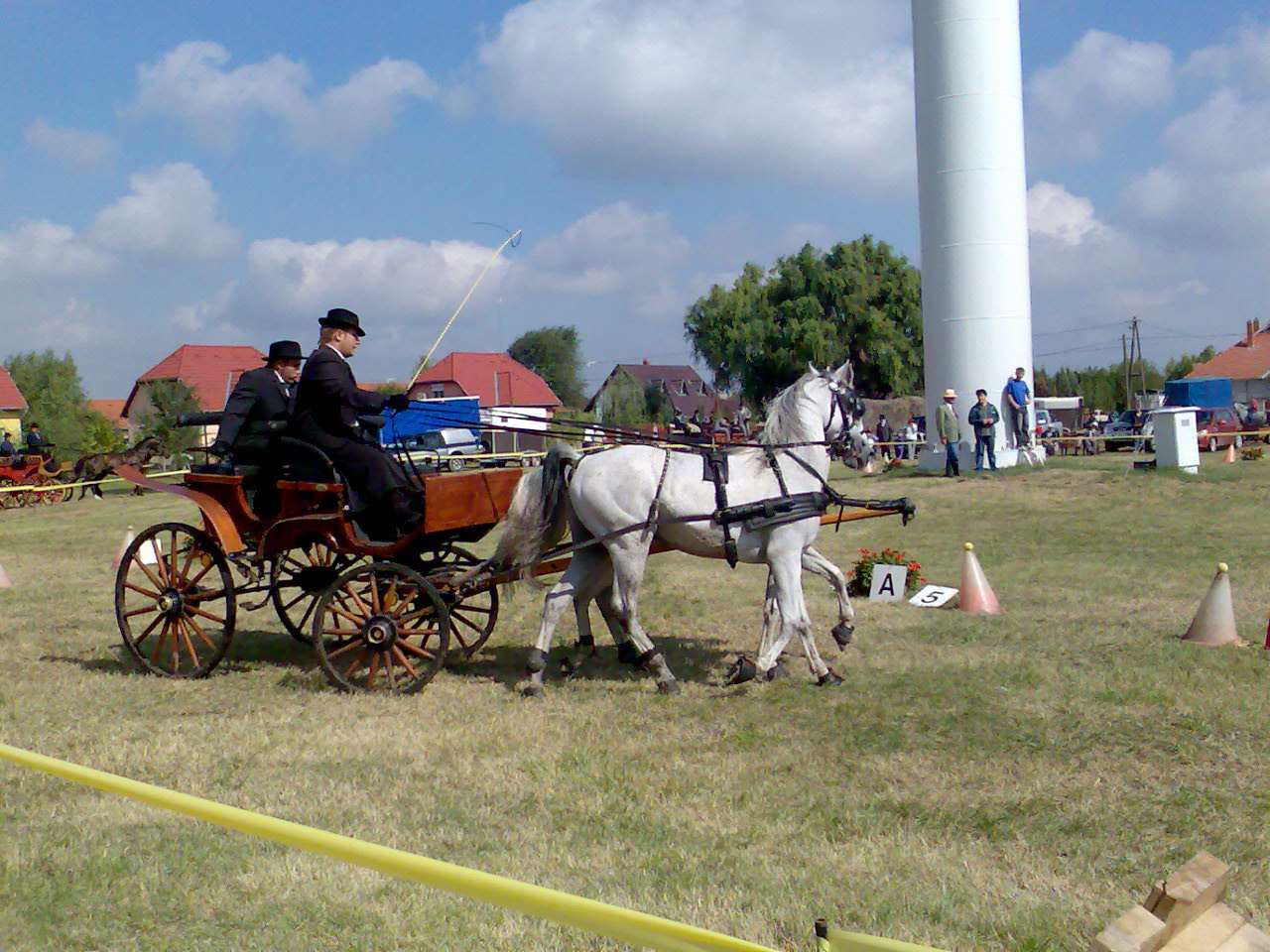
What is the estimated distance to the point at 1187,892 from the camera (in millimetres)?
2371

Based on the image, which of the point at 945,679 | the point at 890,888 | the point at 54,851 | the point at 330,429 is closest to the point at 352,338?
the point at 330,429

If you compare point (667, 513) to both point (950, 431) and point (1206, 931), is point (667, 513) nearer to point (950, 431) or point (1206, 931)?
point (1206, 931)

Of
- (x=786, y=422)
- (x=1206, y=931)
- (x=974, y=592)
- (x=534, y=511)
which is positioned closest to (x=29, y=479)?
(x=534, y=511)

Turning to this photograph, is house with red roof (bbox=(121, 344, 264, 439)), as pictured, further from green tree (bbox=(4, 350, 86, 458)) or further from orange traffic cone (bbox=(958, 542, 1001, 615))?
orange traffic cone (bbox=(958, 542, 1001, 615))

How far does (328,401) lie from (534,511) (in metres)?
1.57

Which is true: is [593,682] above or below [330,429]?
below

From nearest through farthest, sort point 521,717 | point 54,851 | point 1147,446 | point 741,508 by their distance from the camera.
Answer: point 54,851
point 521,717
point 741,508
point 1147,446

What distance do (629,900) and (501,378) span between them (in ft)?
223

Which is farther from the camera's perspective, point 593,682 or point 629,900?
point 593,682

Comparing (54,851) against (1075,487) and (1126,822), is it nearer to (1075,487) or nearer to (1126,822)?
(1126,822)

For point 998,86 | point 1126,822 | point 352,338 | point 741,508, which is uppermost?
point 998,86

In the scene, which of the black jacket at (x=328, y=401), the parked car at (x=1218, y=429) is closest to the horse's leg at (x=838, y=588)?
the black jacket at (x=328, y=401)

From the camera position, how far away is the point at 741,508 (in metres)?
7.77

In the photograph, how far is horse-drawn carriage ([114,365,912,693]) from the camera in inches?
308
